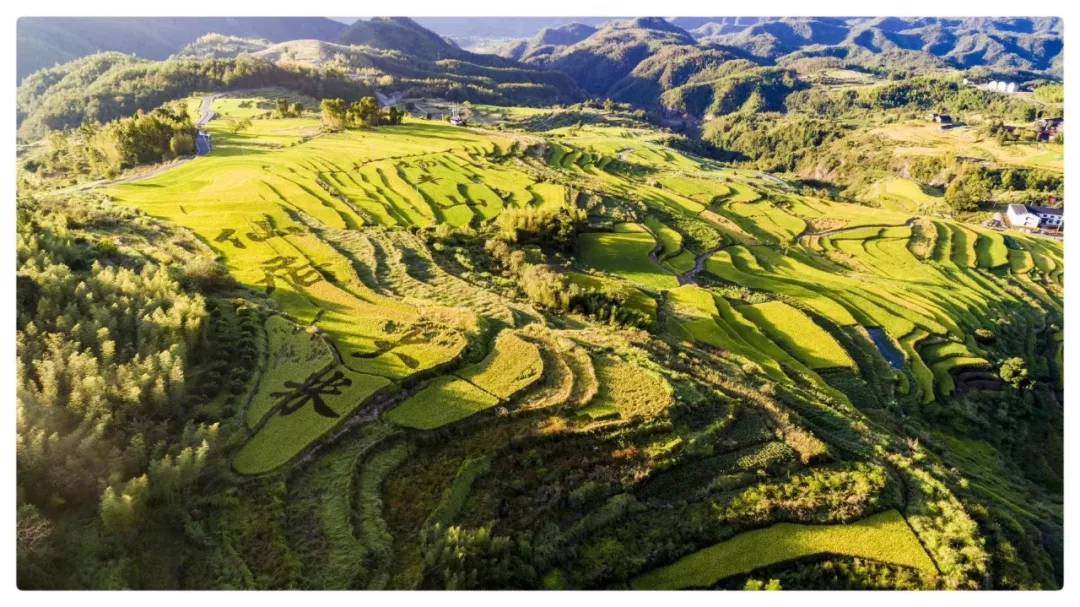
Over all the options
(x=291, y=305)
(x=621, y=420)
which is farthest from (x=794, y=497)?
(x=291, y=305)

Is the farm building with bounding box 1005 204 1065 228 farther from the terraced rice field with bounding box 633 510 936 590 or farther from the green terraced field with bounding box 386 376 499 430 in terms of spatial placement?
the green terraced field with bounding box 386 376 499 430

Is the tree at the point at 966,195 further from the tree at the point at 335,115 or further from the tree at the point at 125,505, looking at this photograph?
the tree at the point at 125,505

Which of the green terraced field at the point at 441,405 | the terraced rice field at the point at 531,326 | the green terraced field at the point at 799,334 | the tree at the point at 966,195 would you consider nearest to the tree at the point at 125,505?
the terraced rice field at the point at 531,326

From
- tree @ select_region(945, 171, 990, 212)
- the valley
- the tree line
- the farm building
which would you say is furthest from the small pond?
tree @ select_region(945, 171, 990, 212)

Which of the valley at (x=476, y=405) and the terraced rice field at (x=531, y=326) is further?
the terraced rice field at (x=531, y=326)

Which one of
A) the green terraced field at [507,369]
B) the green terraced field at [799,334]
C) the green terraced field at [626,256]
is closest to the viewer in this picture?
the green terraced field at [507,369]

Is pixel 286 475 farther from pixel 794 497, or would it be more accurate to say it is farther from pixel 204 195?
pixel 204 195

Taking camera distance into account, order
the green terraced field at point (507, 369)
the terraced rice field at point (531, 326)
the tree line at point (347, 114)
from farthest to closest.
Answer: the tree line at point (347, 114), the green terraced field at point (507, 369), the terraced rice field at point (531, 326)

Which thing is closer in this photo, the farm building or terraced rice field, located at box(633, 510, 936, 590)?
terraced rice field, located at box(633, 510, 936, 590)
